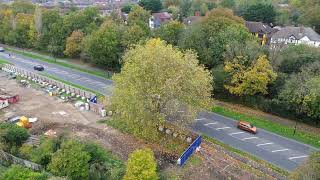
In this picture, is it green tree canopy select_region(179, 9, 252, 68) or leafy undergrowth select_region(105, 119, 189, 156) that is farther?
green tree canopy select_region(179, 9, 252, 68)

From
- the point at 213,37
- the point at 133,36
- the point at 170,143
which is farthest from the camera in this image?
the point at 133,36

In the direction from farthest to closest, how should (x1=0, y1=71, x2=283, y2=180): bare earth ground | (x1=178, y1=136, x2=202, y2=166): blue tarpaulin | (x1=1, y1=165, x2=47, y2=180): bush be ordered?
1. (x1=178, y1=136, x2=202, y2=166): blue tarpaulin
2. (x1=0, y1=71, x2=283, y2=180): bare earth ground
3. (x1=1, y1=165, x2=47, y2=180): bush

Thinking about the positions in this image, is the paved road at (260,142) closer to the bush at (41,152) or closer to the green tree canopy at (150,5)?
the bush at (41,152)

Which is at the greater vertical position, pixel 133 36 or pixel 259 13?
Result: pixel 259 13

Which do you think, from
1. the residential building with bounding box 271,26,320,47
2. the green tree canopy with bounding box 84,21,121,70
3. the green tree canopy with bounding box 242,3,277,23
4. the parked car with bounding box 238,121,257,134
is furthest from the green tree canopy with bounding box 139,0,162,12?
the parked car with bounding box 238,121,257,134

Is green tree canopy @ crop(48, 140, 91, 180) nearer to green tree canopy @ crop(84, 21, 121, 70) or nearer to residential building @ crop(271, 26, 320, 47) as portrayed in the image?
green tree canopy @ crop(84, 21, 121, 70)

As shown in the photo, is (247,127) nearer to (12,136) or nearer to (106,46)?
(12,136)

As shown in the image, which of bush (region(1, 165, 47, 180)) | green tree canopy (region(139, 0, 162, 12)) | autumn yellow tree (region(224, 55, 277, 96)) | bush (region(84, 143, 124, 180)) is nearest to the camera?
bush (region(1, 165, 47, 180))

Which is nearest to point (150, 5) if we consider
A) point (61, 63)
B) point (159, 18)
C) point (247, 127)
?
point (159, 18)

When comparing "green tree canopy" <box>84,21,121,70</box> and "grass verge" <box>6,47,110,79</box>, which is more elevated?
"green tree canopy" <box>84,21,121,70</box>
